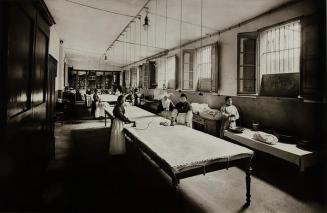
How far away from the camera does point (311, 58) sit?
389cm

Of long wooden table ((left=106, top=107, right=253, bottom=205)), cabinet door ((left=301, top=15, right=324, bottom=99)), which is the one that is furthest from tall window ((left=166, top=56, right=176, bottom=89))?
long wooden table ((left=106, top=107, right=253, bottom=205))

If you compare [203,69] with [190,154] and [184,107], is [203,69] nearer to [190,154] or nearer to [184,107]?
[184,107]

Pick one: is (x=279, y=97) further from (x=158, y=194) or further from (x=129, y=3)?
(x=129, y=3)

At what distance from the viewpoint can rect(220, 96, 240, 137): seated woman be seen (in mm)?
5504

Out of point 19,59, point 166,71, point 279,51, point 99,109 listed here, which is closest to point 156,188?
point 19,59

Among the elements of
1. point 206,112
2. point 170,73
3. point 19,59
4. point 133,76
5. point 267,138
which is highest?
point 133,76

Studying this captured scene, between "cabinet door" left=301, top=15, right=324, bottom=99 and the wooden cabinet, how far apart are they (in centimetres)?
234

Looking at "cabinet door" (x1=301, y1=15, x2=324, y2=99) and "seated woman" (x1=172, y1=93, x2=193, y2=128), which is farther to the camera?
"seated woman" (x1=172, y1=93, x2=193, y2=128)

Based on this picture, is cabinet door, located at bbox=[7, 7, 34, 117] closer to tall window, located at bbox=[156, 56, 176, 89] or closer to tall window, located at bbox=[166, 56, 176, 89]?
tall window, located at bbox=[156, 56, 176, 89]

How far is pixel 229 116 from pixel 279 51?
208cm

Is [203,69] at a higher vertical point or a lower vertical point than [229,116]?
higher

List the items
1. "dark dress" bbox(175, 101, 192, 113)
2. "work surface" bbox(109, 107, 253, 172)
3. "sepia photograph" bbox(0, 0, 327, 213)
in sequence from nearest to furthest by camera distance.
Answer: "sepia photograph" bbox(0, 0, 327, 213)
"work surface" bbox(109, 107, 253, 172)
"dark dress" bbox(175, 101, 192, 113)

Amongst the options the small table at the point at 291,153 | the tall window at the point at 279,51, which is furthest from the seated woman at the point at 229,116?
the tall window at the point at 279,51

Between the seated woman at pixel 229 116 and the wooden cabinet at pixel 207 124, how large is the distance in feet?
0.75
